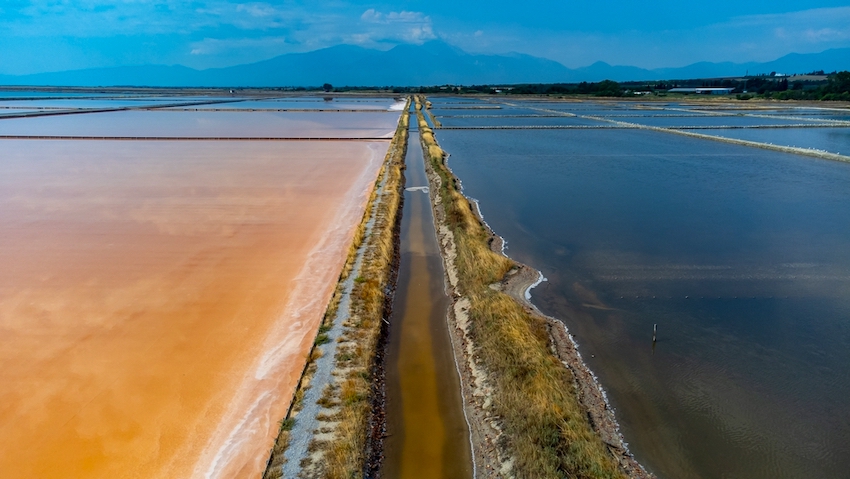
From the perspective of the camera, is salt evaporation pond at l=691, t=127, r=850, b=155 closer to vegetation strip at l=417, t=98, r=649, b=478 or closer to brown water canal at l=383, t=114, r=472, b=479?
vegetation strip at l=417, t=98, r=649, b=478

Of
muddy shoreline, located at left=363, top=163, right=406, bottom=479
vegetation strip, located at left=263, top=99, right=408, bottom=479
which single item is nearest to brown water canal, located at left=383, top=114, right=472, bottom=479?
muddy shoreline, located at left=363, top=163, right=406, bottom=479

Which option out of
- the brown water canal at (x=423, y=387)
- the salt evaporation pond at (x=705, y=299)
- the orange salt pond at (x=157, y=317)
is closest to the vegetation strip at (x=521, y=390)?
the brown water canal at (x=423, y=387)

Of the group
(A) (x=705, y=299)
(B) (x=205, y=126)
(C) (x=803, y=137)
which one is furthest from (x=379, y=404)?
(B) (x=205, y=126)

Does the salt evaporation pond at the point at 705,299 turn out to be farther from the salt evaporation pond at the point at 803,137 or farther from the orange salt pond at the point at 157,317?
the salt evaporation pond at the point at 803,137

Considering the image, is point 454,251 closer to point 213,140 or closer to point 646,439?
point 646,439

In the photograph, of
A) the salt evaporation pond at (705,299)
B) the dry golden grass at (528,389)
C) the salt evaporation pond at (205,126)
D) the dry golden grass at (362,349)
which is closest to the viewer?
the dry golden grass at (528,389)

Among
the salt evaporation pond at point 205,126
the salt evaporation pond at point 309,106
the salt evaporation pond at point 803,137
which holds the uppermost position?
the salt evaporation pond at point 309,106

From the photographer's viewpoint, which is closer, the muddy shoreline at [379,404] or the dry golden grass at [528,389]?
→ the dry golden grass at [528,389]
